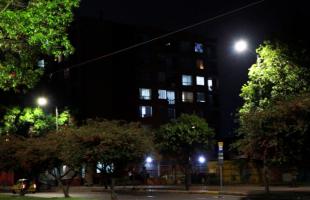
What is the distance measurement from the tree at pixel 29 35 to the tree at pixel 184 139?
112 feet

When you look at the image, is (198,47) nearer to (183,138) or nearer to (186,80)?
(186,80)

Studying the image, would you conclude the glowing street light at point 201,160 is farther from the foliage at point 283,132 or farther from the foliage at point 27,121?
the foliage at point 283,132

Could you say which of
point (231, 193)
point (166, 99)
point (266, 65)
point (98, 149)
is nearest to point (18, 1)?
point (98, 149)

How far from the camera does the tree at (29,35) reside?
1870 centimetres

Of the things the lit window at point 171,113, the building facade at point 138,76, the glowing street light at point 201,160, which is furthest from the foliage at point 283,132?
the lit window at point 171,113

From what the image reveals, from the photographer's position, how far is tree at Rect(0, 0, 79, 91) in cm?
1870

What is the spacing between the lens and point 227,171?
2414 inches

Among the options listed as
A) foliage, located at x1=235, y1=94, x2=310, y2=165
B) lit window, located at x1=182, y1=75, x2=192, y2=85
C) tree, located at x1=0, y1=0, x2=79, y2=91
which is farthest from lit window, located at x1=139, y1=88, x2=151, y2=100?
foliage, located at x1=235, y1=94, x2=310, y2=165

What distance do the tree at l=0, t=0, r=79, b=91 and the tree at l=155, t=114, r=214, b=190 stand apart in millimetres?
34133

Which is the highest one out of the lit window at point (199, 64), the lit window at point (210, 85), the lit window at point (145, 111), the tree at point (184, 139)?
the lit window at point (199, 64)

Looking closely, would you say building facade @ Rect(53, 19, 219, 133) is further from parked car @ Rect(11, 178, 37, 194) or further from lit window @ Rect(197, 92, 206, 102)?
parked car @ Rect(11, 178, 37, 194)

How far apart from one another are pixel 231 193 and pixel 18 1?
2550 centimetres

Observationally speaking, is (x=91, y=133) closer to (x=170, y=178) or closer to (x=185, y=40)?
(x=170, y=178)

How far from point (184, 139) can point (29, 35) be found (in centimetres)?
3643
